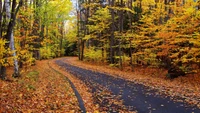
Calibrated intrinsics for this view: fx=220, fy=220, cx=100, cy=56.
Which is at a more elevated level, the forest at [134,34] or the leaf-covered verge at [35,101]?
the forest at [134,34]

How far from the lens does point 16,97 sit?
891 centimetres

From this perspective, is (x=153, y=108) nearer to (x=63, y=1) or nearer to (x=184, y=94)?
(x=184, y=94)

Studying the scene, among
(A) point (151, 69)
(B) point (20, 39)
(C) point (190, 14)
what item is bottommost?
(A) point (151, 69)

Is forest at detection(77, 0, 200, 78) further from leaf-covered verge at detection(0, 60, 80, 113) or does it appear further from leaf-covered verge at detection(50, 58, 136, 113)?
leaf-covered verge at detection(0, 60, 80, 113)

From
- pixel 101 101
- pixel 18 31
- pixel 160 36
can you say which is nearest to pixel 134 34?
pixel 160 36

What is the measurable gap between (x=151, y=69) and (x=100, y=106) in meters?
14.8

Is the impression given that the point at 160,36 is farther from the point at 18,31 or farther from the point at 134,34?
the point at 18,31

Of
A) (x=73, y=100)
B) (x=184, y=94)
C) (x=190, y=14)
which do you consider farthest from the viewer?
(x=190, y=14)

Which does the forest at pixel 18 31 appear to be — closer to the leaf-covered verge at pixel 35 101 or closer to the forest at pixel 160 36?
the leaf-covered verge at pixel 35 101

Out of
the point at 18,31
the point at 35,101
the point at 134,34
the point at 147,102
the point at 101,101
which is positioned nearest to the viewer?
the point at 35,101

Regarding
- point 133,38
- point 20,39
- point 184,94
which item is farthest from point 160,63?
point 20,39

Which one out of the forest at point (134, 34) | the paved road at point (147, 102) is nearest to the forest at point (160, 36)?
the forest at point (134, 34)

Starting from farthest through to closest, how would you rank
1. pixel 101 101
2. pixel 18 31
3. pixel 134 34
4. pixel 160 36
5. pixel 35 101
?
1. pixel 134 34
2. pixel 18 31
3. pixel 160 36
4. pixel 101 101
5. pixel 35 101

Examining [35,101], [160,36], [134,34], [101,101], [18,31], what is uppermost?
[18,31]
